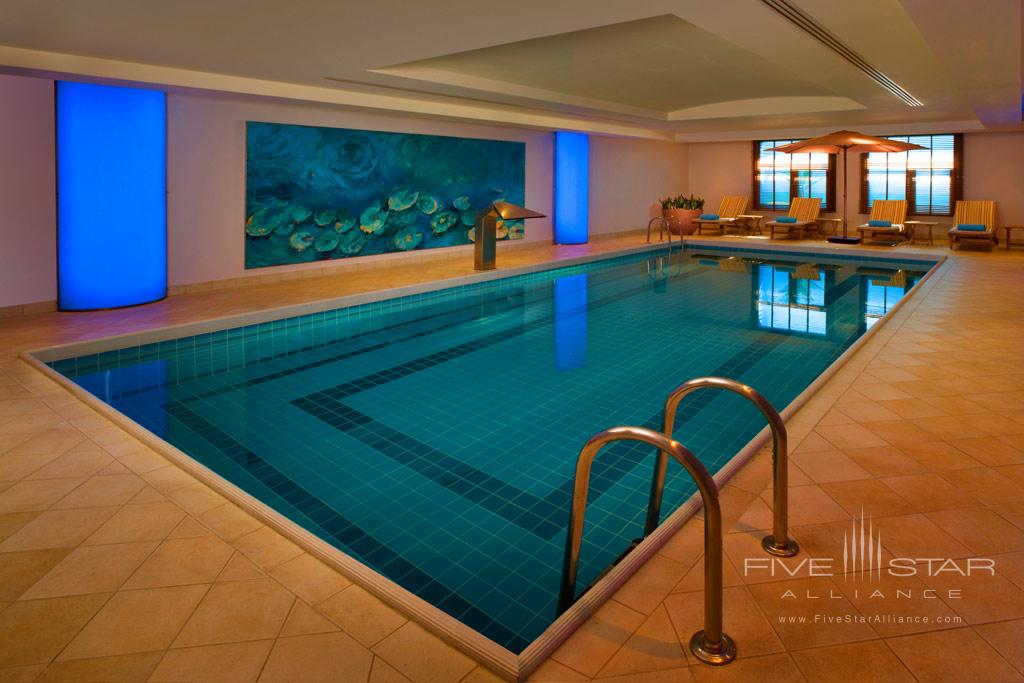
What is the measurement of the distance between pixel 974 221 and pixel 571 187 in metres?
8.51

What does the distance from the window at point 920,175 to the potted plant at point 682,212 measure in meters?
3.90

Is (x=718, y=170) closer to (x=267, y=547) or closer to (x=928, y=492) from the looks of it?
(x=928, y=492)

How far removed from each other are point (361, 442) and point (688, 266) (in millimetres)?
9235

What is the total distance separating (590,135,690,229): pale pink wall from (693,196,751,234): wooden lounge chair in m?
1.41

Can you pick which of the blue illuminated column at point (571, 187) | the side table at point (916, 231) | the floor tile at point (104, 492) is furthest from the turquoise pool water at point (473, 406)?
the side table at point (916, 231)

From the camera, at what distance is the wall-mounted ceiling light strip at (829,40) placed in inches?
194

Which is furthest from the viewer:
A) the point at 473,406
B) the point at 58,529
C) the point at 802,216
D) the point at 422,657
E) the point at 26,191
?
the point at 802,216

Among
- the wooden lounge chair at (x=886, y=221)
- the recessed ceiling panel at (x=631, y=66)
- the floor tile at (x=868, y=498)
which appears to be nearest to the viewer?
the floor tile at (x=868, y=498)

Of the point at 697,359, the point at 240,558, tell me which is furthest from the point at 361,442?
the point at 697,359

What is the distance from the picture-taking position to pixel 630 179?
55.5 feet

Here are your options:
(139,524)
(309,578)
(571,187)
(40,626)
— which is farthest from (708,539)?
(571,187)

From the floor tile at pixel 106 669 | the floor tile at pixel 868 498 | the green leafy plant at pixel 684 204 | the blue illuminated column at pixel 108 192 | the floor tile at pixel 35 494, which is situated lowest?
the floor tile at pixel 106 669

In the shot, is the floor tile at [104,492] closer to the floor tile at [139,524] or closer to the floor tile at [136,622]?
the floor tile at [139,524]

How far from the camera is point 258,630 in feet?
7.22
